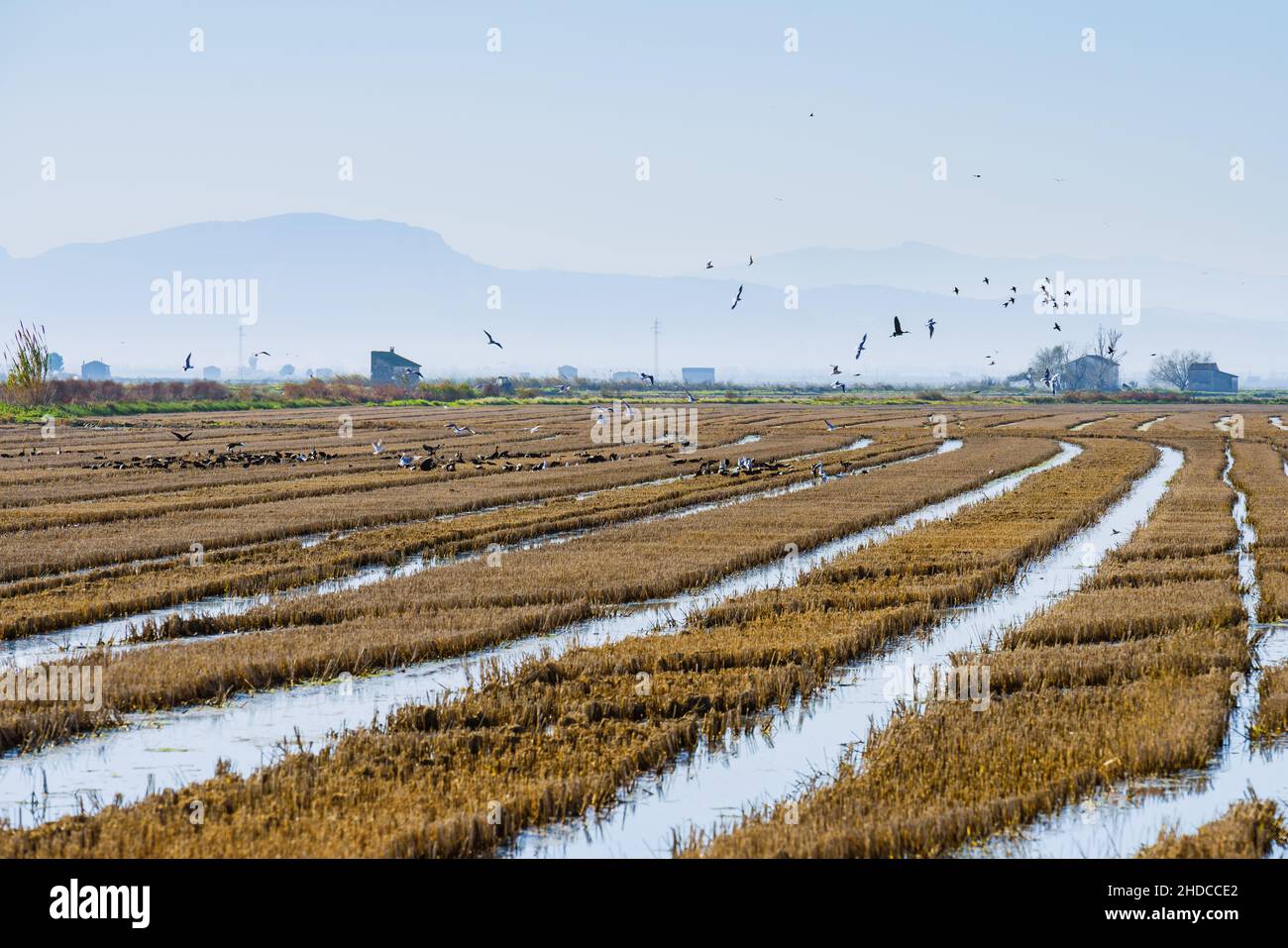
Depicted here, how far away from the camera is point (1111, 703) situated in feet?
36.1

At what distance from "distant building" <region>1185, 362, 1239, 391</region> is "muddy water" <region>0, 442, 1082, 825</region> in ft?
589

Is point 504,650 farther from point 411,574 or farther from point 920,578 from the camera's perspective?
point 920,578

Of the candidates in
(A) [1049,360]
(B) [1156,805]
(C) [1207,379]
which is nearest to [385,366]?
(A) [1049,360]

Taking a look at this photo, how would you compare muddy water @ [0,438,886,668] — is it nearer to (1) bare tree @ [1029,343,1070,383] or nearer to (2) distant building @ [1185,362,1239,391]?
(1) bare tree @ [1029,343,1070,383]

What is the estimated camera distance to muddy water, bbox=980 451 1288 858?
8.10 metres

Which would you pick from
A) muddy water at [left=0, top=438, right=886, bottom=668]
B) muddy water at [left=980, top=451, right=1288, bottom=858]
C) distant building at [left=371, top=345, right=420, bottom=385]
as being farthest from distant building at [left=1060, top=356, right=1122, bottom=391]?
muddy water at [left=980, top=451, right=1288, bottom=858]

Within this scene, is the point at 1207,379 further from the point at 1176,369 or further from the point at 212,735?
the point at 212,735

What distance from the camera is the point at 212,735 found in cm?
1055

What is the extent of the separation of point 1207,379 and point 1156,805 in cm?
18477

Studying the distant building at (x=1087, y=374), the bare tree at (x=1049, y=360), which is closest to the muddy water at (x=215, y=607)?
the distant building at (x=1087, y=374)

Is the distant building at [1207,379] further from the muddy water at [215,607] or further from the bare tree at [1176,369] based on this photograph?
the muddy water at [215,607]

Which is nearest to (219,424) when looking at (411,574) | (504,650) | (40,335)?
(40,335)
